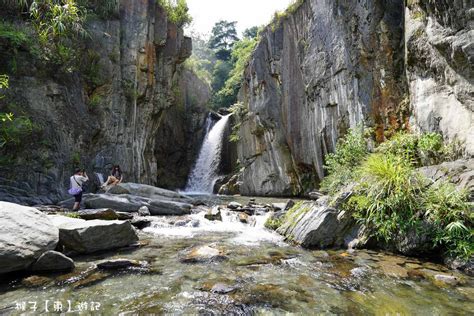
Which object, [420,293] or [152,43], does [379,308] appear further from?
[152,43]

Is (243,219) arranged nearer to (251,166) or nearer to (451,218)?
(451,218)

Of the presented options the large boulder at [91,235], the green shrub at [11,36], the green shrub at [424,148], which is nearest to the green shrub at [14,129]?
the green shrub at [11,36]

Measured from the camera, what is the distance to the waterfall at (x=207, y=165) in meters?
25.3

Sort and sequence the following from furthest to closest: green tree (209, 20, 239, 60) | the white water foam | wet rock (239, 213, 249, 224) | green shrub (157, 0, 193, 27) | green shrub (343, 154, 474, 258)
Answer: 1. green tree (209, 20, 239, 60)
2. green shrub (157, 0, 193, 27)
3. wet rock (239, 213, 249, 224)
4. the white water foam
5. green shrub (343, 154, 474, 258)

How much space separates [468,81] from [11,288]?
9.40 m

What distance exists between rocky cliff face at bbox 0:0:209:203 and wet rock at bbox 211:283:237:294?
10558 millimetres

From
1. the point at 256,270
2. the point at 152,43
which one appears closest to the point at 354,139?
the point at 256,270

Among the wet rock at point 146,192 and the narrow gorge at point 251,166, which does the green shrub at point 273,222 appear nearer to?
the narrow gorge at point 251,166

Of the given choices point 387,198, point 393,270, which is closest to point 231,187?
point 387,198

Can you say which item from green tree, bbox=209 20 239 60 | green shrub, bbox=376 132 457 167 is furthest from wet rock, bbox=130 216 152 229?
green tree, bbox=209 20 239 60

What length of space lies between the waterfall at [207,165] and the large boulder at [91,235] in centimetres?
1857

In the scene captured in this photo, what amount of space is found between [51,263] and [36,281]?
1.30 ft

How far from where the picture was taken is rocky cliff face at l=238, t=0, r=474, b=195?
24.4 ft

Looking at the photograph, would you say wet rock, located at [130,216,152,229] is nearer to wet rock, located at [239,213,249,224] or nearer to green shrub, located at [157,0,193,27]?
wet rock, located at [239,213,249,224]
